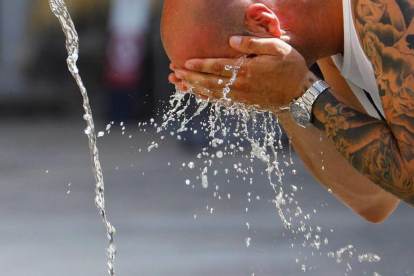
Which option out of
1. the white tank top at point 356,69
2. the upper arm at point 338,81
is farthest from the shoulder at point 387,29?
the upper arm at point 338,81

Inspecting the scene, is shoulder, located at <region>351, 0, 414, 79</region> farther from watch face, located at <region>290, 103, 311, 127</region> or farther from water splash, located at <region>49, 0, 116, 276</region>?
water splash, located at <region>49, 0, 116, 276</region>

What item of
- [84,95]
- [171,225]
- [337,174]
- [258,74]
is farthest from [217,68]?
[171,225]

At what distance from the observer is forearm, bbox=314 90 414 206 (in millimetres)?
2424

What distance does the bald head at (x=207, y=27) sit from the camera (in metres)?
2.62

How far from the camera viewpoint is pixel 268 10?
2621mm

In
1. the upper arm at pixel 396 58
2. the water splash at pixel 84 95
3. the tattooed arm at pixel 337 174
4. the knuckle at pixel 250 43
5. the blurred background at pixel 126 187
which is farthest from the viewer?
the blurred background at pixel 126 187

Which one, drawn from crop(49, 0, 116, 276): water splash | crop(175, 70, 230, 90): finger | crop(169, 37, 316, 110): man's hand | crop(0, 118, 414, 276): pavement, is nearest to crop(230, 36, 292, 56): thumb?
crop(169, 37, 316, 110): man's hand

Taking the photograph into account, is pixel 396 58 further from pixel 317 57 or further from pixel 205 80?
pixel 205 80

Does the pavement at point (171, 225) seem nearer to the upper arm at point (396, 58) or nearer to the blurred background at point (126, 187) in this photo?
the blurred background at point (126, 187)

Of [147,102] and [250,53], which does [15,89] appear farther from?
[250,53]

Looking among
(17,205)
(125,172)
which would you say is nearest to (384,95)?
(17,205)

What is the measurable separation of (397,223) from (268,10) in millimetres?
5322

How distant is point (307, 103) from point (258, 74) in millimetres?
187

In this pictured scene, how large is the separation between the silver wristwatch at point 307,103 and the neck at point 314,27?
17cm
